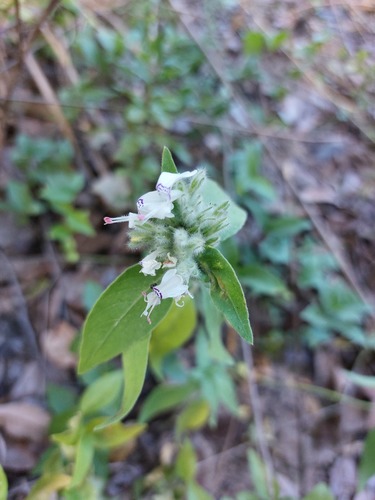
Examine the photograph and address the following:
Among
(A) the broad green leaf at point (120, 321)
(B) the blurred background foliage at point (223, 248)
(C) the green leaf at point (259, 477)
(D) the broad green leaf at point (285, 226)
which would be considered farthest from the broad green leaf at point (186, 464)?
(D) the broad green leaf at point (285, 226)

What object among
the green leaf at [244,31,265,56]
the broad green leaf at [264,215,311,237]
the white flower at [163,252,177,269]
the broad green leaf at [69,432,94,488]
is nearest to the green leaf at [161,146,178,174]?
the white flower at [163,252,177,269]

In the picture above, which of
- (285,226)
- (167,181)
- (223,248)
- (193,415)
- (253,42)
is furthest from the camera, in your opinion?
(253,42)

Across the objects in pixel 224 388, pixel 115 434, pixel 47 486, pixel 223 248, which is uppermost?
pixel 223 248

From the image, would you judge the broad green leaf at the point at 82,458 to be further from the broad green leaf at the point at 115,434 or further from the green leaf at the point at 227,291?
the green leaf at the point at 227,291

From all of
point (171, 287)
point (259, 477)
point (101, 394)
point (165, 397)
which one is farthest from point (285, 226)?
point (171, 287)

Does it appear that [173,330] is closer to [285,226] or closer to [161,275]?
[161,275]

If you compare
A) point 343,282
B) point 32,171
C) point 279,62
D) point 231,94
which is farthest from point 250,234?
point 279,62

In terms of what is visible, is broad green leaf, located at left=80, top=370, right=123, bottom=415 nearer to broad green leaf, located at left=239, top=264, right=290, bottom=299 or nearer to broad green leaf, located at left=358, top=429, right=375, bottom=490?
broad green leaf, located at left=239, top=264, right=290, bottom=299

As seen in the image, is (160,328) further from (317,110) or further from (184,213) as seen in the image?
(317,110)

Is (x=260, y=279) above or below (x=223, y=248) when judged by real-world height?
below
